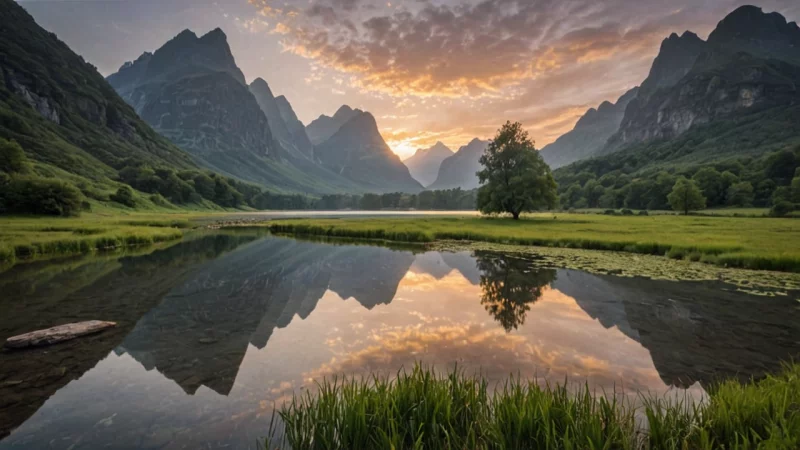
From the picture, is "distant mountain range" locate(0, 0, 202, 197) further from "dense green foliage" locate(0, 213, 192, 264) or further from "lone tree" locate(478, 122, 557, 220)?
"lone tree" locate(478, 122, 557, 220)

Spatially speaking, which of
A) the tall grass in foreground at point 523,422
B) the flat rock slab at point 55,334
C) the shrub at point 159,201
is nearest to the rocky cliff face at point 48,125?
the shrub at point 159,201

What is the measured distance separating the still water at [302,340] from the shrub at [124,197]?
8835 centimetres

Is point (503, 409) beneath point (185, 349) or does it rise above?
above

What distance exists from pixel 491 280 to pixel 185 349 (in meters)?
17.0

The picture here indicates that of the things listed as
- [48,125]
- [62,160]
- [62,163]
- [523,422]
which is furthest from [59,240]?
[48,125]

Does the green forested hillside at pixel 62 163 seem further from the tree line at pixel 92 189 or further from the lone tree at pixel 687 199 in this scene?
the lone tree at pixel 687 199

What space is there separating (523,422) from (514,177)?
65560mm

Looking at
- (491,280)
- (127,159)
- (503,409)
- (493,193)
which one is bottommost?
(491,280)

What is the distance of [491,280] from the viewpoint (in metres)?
22.7

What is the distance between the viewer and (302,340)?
12906 mm

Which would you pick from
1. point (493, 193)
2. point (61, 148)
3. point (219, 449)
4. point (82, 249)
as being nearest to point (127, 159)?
point (61, 148)

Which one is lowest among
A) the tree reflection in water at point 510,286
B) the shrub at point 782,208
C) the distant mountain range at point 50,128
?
the tree reflection in water at point 510,286

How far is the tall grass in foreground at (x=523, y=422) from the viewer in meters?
5.44

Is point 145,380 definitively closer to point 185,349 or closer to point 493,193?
point 185,349
